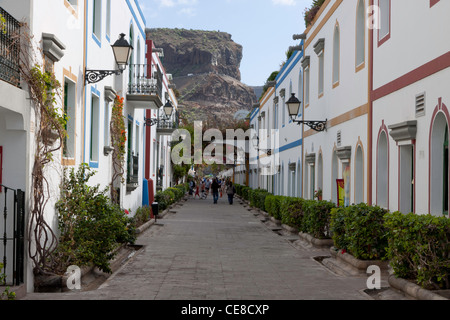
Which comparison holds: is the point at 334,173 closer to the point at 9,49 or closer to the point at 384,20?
the point at 384,20

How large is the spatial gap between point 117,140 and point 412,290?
970cm

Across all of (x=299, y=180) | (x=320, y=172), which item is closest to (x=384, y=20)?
(x=320, y=172)

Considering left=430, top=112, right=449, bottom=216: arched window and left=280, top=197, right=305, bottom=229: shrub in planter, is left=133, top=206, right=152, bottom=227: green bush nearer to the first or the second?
left=280, top=197, right=305, bottom=229: shrub in planter

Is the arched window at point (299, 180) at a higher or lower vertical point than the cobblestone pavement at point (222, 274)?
higher

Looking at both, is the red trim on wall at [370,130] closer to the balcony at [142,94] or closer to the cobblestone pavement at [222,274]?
the cobblestone pavement at [222,274]

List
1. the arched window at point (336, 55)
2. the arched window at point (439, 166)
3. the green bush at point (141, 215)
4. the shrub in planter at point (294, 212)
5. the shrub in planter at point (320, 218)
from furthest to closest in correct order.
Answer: the green bush at point (141, 215) < the shrub in planter at point (294, 212) < the arched window at point (336, 55) < the shrub in planter at point (320, 218) < the arched window at point (439, 166)

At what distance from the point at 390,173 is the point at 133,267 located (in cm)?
522

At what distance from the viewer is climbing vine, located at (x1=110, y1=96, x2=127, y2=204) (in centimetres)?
1510

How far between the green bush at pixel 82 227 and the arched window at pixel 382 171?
17.2 feet

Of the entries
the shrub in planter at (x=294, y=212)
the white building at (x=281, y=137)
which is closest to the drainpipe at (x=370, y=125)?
the shrub in planter at (x=294, y=212)

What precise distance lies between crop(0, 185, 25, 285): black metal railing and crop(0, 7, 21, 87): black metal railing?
1.49 meters

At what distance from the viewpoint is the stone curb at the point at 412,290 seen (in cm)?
709
